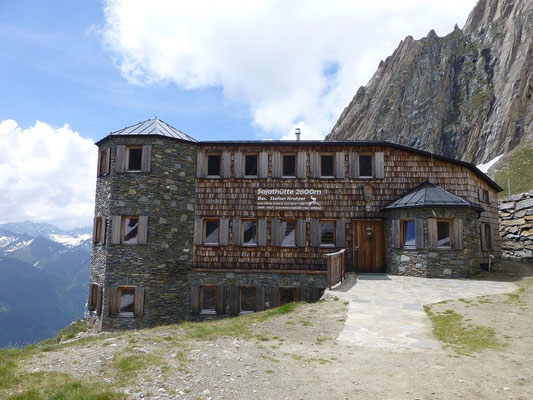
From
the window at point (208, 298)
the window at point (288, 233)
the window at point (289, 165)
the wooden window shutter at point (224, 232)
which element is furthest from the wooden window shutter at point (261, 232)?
the window at point (208, 298)

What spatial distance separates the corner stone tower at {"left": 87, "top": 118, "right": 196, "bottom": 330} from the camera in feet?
62.4

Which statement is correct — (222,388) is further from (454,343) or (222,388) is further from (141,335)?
(454,343)

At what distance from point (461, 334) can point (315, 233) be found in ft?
37.2

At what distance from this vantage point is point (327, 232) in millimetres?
20141

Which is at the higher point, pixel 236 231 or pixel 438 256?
pixel 236 231

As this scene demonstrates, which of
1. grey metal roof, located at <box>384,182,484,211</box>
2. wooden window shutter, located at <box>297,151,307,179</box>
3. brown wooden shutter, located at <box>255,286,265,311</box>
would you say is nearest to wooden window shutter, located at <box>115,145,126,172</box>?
wooden window shutter, located at <box>297,151,307,179</box>

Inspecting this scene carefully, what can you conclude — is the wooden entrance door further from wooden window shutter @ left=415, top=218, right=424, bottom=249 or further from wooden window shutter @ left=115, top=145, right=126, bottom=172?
wooden window shutter @ left=115, top=145, right=126, bottom=172

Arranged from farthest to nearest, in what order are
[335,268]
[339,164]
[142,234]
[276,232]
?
1. [339,164]
2. [276,232]
3. [142,234]
4. [335,268]

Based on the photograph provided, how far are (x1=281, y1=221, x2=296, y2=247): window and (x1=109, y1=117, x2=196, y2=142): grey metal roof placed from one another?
7147 millimetres

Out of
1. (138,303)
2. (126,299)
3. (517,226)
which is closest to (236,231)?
(138,303)

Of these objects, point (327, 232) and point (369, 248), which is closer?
point (369, 248)

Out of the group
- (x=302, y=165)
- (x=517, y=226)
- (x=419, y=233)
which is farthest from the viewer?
(x=517, y=226)

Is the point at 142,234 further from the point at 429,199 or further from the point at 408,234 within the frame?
the point at 429,199

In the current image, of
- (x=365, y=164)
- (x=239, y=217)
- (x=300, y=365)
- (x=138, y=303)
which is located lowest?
(x=138, y=303)
